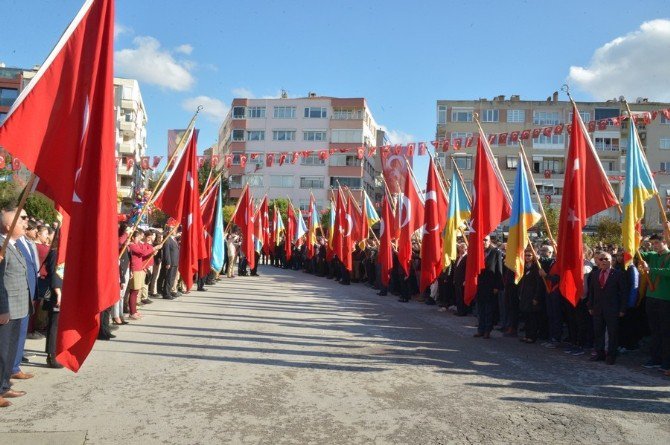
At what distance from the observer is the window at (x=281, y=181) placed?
75.6 m

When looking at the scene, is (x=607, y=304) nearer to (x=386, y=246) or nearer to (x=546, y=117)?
(x=386, y=246)

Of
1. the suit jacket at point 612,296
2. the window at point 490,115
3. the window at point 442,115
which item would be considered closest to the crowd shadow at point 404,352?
the suit jacket at point 612,296

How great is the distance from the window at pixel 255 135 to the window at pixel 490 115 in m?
29.0

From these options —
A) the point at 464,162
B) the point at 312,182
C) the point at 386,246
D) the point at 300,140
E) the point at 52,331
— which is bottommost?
the point at 52,331

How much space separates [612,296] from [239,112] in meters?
71.9

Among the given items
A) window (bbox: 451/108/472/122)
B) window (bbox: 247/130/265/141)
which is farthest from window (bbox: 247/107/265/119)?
window (bbox: 451/108/472/122)

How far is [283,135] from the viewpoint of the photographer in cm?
7638

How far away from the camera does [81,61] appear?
521 centimetres

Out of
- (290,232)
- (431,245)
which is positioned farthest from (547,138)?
(431,245)

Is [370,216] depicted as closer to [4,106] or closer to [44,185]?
[44,185]

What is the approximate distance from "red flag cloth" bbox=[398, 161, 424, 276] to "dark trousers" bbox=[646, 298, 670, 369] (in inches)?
320

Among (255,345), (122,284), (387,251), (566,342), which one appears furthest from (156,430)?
(387,251)

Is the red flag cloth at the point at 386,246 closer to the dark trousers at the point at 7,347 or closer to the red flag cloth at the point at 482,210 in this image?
the red flag cloth at the point at 482,210

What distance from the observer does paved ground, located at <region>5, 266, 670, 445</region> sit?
5.33 m
